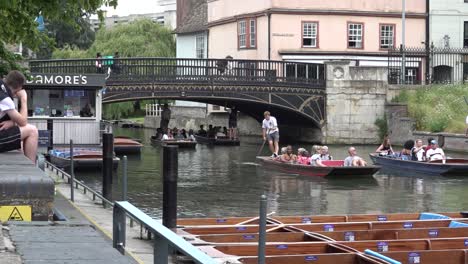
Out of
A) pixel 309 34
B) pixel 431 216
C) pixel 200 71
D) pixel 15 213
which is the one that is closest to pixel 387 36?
pixel 309 34

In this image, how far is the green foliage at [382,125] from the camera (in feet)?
150

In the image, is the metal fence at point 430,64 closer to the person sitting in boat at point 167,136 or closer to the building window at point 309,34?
the building window at point 309,34

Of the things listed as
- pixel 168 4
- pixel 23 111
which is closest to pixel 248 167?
pixel 23 111

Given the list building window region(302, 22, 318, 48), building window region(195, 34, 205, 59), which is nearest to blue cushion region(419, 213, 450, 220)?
building window region(302, 22, 318, 48)

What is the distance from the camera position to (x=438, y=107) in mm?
42594

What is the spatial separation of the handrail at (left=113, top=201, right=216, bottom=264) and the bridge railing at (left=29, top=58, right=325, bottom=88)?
3299cm

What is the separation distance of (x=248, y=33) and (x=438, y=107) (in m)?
13.8

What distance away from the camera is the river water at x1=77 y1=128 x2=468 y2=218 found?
19422 millimetres

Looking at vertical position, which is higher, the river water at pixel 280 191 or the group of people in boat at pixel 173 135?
the group of people in boat at pixel 173 135

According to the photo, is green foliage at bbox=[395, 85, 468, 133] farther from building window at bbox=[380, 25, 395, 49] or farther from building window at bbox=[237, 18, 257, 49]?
building window at bbox=[237, 18, 257, 49]

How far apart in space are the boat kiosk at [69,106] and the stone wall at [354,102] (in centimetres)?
1836

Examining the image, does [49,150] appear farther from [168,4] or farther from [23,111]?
[168,4]

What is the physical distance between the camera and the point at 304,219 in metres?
13.0

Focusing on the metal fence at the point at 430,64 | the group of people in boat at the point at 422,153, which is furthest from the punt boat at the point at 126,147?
the metal fence at the point at 430,64
